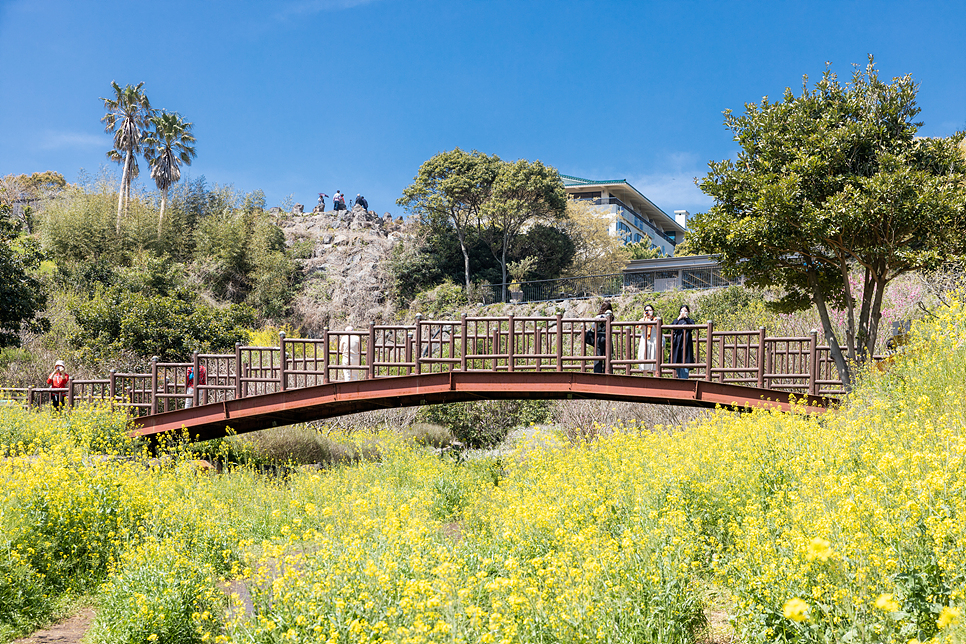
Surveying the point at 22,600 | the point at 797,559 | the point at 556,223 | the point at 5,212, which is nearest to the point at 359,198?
the point at 556,223

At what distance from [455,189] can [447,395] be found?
2365 centimetres

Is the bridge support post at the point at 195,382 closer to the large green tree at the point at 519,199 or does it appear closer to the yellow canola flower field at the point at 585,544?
the yellow canola flower field at the point at 585,544

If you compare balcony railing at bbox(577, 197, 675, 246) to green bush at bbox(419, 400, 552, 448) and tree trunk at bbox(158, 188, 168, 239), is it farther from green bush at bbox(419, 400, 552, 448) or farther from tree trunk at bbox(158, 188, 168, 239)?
tree trunk at bbox(158, 188, 168, 239)

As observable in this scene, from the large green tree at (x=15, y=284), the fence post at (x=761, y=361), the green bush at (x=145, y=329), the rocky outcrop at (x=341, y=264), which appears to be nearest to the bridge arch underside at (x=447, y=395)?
the fence post at (x=761, y=361)

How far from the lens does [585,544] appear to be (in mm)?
4840

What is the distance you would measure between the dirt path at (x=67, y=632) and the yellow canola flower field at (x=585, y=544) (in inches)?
6.8

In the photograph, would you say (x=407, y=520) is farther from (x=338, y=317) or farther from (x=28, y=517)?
(x=338, y=317)

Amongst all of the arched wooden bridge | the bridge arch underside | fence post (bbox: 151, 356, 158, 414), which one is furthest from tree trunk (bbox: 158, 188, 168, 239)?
the bridge arch underside

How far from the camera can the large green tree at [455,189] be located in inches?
1422

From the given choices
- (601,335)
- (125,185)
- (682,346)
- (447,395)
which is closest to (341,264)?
(125,185)

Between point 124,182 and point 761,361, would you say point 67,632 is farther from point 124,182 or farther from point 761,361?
point 124,182

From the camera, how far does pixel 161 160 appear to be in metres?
41.1

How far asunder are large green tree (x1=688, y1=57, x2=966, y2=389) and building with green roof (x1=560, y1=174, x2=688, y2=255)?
32.4 metres

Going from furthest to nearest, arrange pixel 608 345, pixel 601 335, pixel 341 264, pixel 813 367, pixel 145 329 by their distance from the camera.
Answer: pixel 341 264
pixel 145 329
pixel 601 335
pixel 608 345
pixel 813 367
